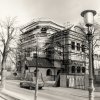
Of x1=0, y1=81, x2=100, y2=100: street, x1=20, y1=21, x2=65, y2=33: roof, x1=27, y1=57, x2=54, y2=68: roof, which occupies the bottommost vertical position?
x1=0, y1=81, x2=100, y2=100: street

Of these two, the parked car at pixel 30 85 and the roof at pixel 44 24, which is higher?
the roof at pixel 44 24

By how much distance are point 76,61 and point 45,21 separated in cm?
1523

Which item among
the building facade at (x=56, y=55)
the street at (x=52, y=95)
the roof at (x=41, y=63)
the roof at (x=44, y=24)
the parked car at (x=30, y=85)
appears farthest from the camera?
the roof at (x=44, y=24)

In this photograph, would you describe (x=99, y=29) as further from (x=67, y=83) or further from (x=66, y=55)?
(x=66, y=55)

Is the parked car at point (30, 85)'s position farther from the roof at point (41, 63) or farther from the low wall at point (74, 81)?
the roof at point (41, 63)

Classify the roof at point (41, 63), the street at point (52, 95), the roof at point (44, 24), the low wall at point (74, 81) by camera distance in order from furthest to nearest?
the roof at point (44, 24) → the roof at point (41, 63) → the low wall at point (74, 81) → the street at point (52, 95)

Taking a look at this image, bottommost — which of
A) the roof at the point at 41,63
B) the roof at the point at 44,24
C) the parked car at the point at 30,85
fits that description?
the parked car at the point at 30,85

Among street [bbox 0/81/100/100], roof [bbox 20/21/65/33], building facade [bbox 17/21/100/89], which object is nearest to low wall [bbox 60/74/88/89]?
street [bbox 0/81/100/100]

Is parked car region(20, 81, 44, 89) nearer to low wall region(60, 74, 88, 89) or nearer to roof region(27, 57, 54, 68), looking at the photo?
low wall region(60, 74, 88, 89)

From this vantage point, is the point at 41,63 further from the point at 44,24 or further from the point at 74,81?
the point at 74,81

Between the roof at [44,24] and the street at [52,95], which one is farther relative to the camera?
the roof at [44,24]

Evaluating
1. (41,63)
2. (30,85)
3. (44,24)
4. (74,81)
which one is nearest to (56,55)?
(41,63)

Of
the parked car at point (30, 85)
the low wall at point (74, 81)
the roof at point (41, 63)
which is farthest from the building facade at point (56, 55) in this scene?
the parked car at point (30, 85)

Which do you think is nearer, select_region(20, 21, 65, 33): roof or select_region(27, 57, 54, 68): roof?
select_region(27, 57, 54, 68): roof
